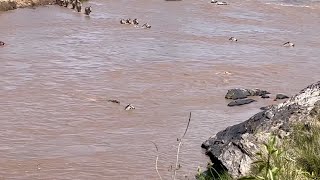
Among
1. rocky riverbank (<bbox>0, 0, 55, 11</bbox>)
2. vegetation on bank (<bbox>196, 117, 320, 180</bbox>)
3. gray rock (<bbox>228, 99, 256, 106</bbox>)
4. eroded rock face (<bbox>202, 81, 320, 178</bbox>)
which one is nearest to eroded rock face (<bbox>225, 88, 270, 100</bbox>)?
gray rock (<bbox>228, 99, 256, 106</bbox>)

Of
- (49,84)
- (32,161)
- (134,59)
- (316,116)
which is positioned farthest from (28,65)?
(316,116)

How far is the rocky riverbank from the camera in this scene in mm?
25062

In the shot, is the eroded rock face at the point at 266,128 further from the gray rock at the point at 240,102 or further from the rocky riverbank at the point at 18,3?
the rocky riverbank at the point at 18,3

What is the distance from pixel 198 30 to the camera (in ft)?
76.6

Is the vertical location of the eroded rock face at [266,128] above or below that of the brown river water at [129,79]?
above

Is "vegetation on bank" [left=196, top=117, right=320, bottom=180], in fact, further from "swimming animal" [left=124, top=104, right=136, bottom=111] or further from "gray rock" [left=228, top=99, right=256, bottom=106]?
"gray rock" [left=228, top=99, right=256, bottom=106]

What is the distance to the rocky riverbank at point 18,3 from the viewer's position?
82.2 ft

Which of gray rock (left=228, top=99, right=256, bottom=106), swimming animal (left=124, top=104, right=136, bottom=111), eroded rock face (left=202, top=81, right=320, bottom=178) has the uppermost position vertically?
eroded rock face (left=202, top=81, right=320, bottom=178)

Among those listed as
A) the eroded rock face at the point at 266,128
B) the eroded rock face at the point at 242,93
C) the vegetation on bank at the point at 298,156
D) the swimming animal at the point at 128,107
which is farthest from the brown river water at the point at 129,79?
the vegetation on bank at the point at 298,156

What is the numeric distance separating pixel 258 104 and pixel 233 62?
4.85 meters

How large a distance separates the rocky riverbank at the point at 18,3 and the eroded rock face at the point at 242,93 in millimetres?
14485

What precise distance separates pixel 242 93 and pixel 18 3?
16049 millimetres

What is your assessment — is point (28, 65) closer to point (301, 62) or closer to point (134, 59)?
point (134, 59)

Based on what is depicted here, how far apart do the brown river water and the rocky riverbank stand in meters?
0.49
